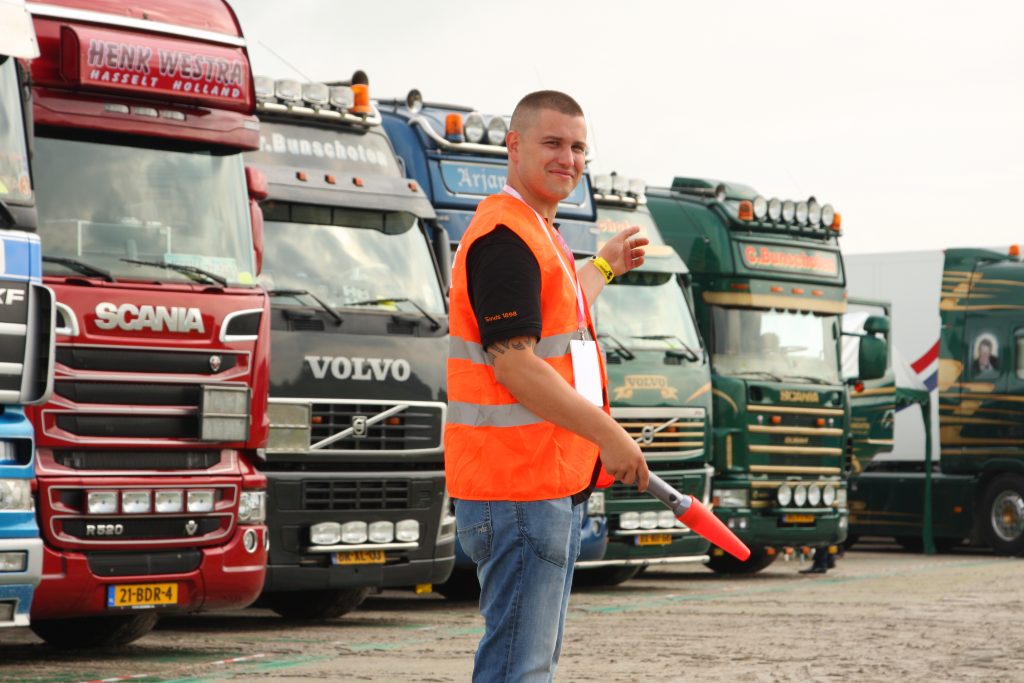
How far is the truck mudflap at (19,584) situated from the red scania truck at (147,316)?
70 cm

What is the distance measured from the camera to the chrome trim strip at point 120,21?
1000 cm

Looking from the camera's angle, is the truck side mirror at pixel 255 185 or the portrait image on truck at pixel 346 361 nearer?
the truck side mirror at pixel 255 185

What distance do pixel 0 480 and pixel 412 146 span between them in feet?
20.9

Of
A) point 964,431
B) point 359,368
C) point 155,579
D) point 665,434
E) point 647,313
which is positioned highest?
point 647,313

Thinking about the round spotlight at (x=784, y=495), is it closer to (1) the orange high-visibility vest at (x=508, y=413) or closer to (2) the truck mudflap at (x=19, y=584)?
(2) the truck mudflap at (x=19, y=584)

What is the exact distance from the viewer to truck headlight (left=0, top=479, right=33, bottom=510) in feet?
28.6

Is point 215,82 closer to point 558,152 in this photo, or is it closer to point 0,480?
point 0,480

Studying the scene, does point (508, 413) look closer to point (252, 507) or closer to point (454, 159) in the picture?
point (252, 507)

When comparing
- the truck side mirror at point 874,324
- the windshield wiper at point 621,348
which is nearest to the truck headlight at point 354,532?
the windshield wiper at point 621,348

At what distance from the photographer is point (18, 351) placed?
28.6 feet

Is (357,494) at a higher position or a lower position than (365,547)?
higher

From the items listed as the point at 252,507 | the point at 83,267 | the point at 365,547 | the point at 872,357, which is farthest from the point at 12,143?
the point at 872,357

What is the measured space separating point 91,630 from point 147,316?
89.2 inches

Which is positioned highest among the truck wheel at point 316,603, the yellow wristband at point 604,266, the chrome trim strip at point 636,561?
the yellow wristband at point 604,266
